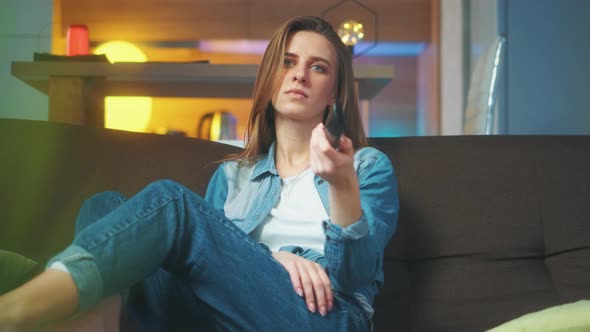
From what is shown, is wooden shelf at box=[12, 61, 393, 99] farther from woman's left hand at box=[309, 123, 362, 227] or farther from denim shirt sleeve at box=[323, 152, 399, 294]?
woman's left hand at box=[309, 123, 362, 227]

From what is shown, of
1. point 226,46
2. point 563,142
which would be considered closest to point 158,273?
point 563,142

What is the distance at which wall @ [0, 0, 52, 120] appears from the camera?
4367 millimetres

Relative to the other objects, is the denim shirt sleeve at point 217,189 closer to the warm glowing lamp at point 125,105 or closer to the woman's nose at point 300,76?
the woman's nose at point 300,76

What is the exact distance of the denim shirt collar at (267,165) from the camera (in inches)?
62.0

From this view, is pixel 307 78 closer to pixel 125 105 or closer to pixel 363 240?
pixel 363 240

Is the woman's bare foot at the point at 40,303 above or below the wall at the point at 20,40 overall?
below

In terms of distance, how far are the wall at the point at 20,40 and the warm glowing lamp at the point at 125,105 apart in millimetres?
1121

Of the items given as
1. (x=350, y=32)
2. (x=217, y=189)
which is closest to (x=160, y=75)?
(x=350, y=32)

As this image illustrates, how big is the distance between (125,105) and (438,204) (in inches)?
81.2

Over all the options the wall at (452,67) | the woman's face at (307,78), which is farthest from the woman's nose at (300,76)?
the wall at (452,67)

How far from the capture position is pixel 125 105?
3.43 metres

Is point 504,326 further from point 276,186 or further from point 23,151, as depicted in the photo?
point 23,151

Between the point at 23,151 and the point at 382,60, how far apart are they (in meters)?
3.54

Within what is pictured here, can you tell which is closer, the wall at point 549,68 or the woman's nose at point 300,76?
the woman's nose at point 300,76
